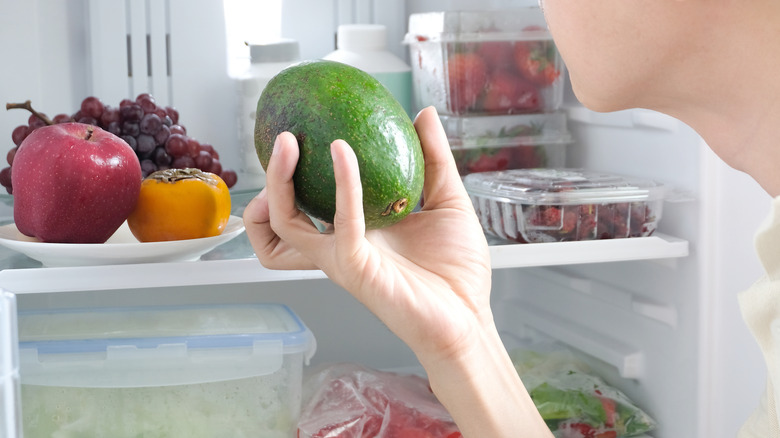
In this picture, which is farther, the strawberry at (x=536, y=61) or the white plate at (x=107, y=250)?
the strawberry at (x=536, y=61)

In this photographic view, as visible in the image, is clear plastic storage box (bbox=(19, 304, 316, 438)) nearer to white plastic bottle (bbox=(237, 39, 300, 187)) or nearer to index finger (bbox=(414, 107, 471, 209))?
index finger (bbox=(414, 107, 471, 209))

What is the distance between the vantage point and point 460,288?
86cm

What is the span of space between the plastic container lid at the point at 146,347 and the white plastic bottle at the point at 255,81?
1.16ft

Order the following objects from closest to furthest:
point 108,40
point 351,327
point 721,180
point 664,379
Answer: point 721,180 < point 664,379 < point 108,40 < point 351,327

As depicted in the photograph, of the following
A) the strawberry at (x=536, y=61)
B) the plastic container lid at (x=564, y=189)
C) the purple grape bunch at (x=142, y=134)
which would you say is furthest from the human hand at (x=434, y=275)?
the strawberry at (x=536, y=61)

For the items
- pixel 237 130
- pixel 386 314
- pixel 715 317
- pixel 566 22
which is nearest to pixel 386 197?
pixel 386 314

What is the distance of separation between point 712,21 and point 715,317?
0.53m

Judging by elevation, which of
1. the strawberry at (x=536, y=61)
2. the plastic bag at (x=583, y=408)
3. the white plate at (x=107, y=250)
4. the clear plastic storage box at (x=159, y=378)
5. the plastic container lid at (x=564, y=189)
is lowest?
the plastic bag at (x=583, y=408)

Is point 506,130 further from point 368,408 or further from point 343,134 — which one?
point 343,134

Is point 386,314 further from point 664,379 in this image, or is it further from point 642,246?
point 664,379

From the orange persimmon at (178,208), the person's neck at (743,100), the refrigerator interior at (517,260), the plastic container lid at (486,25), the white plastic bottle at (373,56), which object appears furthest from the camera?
the white plastic bottle at (373,56)

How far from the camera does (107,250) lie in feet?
2.95

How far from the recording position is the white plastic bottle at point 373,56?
1.40 m

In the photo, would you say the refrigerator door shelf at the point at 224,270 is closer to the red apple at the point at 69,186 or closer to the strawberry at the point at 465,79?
the red apple at the point at 69,186
